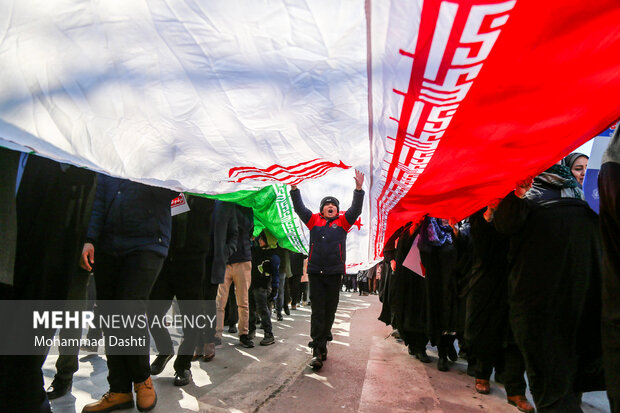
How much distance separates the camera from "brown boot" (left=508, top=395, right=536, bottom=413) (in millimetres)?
2949

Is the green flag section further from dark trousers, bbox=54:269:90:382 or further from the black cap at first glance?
dark trousers, bbox=54:269:90:382

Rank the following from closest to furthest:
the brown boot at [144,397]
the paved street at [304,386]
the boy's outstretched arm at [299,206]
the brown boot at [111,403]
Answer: the brown boot at [111,403] < the brown boot at [144,397] < the paved street at [304,386] < the boy's outstretched arm at [299,206]

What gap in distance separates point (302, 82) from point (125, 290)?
194 centimetres

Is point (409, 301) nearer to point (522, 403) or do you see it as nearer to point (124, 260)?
point (522, 403)

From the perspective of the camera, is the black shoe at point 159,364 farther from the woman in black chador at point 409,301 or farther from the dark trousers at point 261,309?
A: the woman in black chador at point 409,301

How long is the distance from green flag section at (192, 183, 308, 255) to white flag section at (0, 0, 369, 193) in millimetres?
2397

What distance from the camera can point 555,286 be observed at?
2320 millimetres

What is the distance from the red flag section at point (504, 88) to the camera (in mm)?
1083

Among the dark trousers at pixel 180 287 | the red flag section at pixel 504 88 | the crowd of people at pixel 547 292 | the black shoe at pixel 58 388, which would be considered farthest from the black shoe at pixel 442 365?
the black shoe at pixel 58 388

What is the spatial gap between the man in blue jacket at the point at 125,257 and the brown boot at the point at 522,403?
8.82 feet

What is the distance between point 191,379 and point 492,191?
2821 millimetres

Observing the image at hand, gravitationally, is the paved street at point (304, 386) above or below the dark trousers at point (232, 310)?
below

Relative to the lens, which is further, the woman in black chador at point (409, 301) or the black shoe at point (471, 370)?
the woman in black chador at point (409, 301)

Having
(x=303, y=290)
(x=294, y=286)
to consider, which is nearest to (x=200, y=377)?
(x=294, y=286)
